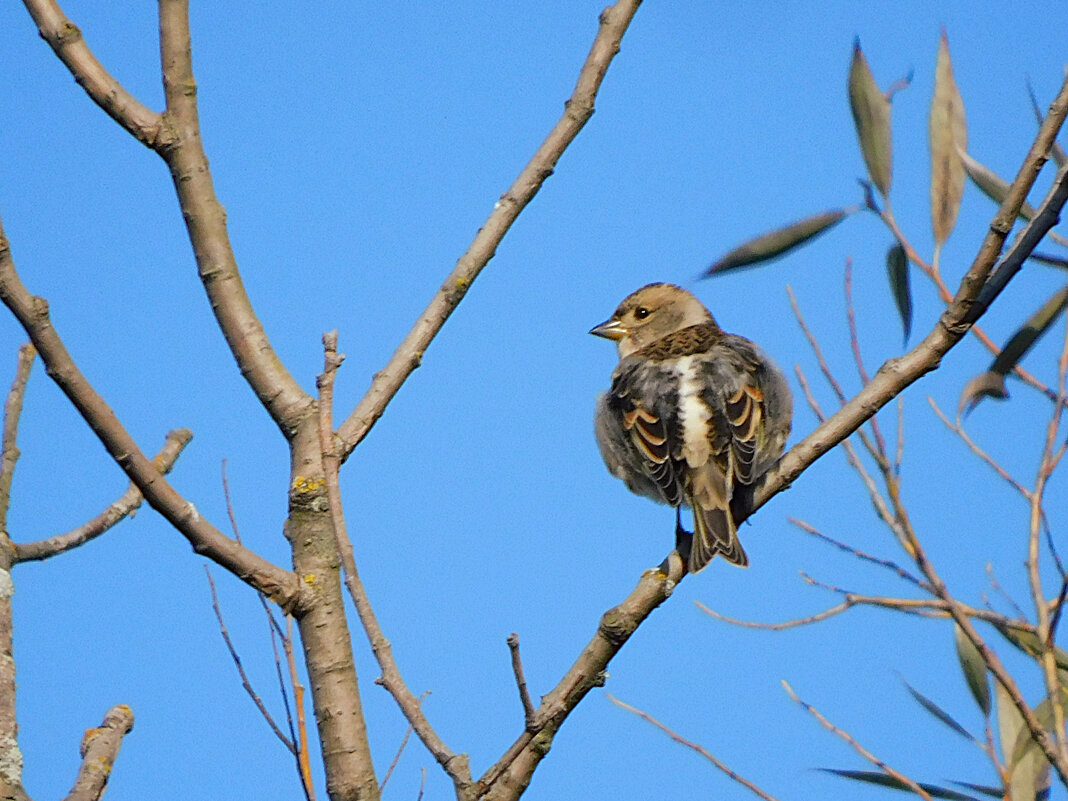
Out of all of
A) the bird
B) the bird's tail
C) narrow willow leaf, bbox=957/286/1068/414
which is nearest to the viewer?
narrow willow leaf, bbox=957/286/1068/414

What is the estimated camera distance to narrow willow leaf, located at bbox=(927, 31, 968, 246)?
393 centimetres

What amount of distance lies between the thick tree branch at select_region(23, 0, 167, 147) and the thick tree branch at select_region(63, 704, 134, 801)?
62.2 inches

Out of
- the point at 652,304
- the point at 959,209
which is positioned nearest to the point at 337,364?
the point at 959,209

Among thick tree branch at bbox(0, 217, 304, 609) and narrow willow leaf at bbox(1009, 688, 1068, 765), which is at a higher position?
thick tree branch at bbox(0, 217, 304, 609)

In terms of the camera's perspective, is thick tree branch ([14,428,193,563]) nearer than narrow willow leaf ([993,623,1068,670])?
No

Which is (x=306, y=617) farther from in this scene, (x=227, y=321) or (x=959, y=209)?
(x=959, y=209)

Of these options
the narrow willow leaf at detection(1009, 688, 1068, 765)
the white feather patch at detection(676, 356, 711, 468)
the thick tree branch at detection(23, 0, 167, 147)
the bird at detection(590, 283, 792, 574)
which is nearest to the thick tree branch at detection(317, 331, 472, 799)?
the thick tree branch at detection(23, 0, 167, 147)

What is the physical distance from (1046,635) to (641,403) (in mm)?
1954

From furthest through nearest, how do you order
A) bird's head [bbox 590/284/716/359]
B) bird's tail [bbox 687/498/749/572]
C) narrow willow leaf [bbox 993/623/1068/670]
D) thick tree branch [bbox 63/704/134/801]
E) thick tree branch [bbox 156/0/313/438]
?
bird's head [bbox 590/284/716/359]
bird's tail [bbox 687/498/749/572]
narrow willow leaf [bbox 993/623/1068/670]
thick tree branch [bbox 63/704/134/801]
thick tree branch [bbox 156/0/313/438]

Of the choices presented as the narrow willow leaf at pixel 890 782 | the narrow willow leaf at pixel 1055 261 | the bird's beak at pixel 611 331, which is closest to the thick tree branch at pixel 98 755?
the narrow willow leaf at pixel 890 782

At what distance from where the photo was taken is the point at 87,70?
9.73 feet

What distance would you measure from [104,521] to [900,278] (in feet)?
9.11

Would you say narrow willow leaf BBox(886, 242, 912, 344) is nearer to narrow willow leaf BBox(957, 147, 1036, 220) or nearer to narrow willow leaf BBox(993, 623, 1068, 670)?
narrow willow leaf BBox(957, 147, 1036, 220)

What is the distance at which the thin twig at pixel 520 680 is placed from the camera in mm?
2238
